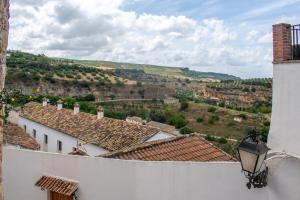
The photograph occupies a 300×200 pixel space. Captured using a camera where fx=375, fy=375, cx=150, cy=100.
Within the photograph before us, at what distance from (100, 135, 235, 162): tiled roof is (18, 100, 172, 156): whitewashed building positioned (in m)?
9.44

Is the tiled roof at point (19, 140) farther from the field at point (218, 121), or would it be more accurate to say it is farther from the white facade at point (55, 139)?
the field at point (218, 121)

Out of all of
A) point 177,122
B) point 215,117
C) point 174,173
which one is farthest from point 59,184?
point 215,117

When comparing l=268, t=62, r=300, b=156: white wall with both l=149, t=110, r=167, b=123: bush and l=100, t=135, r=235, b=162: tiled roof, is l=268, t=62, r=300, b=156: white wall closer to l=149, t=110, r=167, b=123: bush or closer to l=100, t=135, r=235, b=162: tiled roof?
l=100, t=135, r=235, b=162: tiled roof

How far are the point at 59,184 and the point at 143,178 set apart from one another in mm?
1797

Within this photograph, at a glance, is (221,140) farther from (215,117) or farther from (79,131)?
(79,131)

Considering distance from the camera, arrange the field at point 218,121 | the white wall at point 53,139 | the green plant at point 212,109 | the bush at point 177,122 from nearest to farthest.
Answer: the white wall at point 53,139
the field at point 218,121
the bush at point 177,122
the green plant at point 212,109

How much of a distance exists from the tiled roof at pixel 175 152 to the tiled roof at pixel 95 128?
31.0ft

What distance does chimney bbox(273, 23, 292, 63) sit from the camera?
4613 millimetres

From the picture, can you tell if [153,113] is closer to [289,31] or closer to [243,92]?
[243,92]

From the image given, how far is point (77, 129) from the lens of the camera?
1027 inches

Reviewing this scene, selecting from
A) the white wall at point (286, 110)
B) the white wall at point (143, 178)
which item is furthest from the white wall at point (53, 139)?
the white wall at point (286, 110)

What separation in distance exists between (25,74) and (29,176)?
157ft

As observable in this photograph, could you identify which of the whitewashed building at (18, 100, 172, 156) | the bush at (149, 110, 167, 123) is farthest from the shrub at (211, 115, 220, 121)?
the whitewashed building at (18, 100, 172, 156)

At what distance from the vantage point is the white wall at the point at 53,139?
74.0 ft
